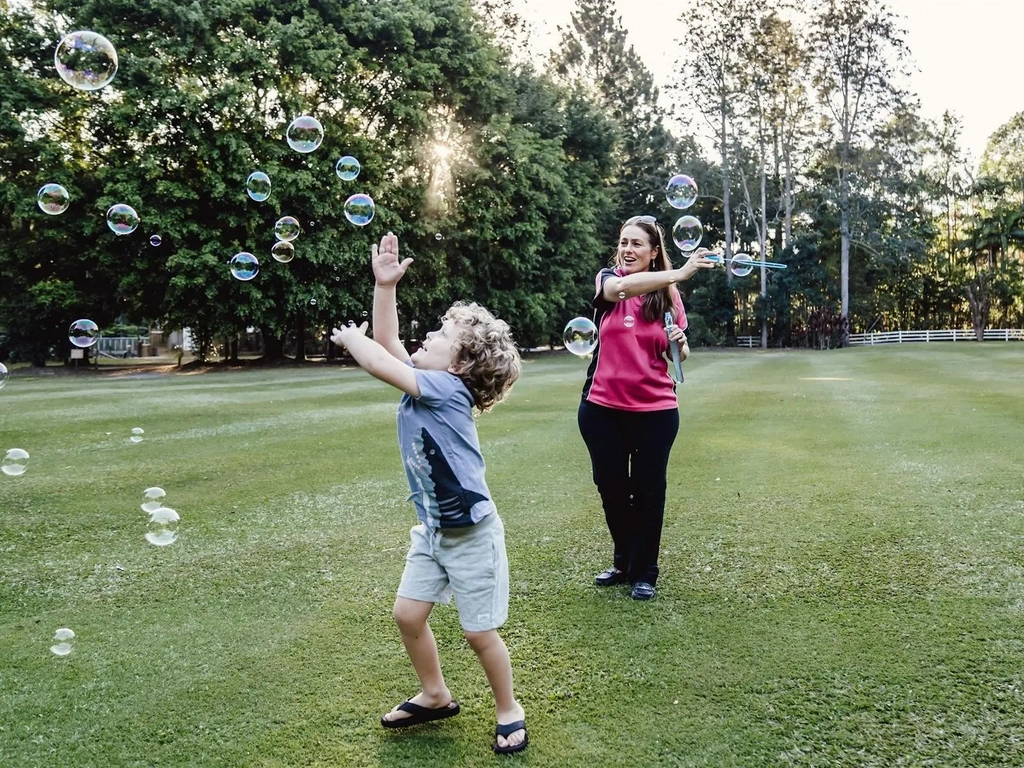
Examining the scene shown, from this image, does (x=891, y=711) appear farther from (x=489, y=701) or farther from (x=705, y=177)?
(x=705, y=177)

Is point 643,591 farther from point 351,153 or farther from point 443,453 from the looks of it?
point 351,153

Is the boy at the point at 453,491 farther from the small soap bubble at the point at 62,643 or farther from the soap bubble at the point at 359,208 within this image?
the soap bubble at the point at 359,208

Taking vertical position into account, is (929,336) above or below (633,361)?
below

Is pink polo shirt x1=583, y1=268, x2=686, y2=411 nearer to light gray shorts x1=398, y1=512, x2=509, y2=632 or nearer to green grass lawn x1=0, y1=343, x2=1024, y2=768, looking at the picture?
green grass lawn x1=0, y1=343, x2=1024, y2=768

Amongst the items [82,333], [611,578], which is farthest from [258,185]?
[611,578]

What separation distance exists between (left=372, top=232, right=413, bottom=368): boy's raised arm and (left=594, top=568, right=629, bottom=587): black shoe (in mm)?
2326

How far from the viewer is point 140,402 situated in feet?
51.3

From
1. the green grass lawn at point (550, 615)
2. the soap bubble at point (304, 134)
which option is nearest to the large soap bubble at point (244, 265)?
the soap bubble at point (304, 134)

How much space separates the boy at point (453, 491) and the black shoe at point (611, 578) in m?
1.75

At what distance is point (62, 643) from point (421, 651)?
1.99 metres

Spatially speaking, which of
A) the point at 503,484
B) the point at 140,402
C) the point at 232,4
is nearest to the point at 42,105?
the point at 232,4

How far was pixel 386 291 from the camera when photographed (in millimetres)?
3141

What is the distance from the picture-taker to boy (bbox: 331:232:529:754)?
3029mm

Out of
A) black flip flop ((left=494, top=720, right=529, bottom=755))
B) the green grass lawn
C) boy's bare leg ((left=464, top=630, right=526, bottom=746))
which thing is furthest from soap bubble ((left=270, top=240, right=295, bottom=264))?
black flip flop ((left=494, top=720, right=529, bottom=755))
